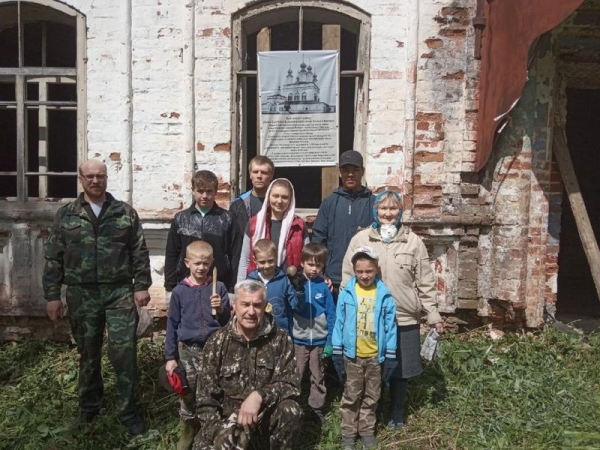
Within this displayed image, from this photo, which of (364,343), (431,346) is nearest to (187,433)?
(364,343)

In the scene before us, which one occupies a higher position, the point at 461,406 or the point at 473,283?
the point at 473,283

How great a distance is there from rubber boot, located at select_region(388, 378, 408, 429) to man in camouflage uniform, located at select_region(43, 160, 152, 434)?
1.74m

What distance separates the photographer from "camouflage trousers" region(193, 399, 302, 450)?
3.13 m

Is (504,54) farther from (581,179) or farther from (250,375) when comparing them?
(581,179)

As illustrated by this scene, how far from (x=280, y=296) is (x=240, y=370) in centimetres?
61

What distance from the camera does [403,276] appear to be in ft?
12.6

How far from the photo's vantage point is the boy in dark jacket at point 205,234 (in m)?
4.00

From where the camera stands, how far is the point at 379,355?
367 cm

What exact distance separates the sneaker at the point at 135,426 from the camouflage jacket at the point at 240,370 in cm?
84

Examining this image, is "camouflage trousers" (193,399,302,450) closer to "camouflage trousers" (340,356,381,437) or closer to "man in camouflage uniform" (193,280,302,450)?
"man in camouflage uniform" (193,280,302,450)

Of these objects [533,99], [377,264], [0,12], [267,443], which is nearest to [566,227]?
[533,99]

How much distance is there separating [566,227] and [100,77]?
7010 mm

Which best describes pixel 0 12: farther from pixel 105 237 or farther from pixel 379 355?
pixel 379 355

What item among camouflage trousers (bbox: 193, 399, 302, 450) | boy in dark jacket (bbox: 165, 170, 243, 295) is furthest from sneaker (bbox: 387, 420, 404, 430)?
boy in dark jacket (bbox: 165, 170, 243, 295)
